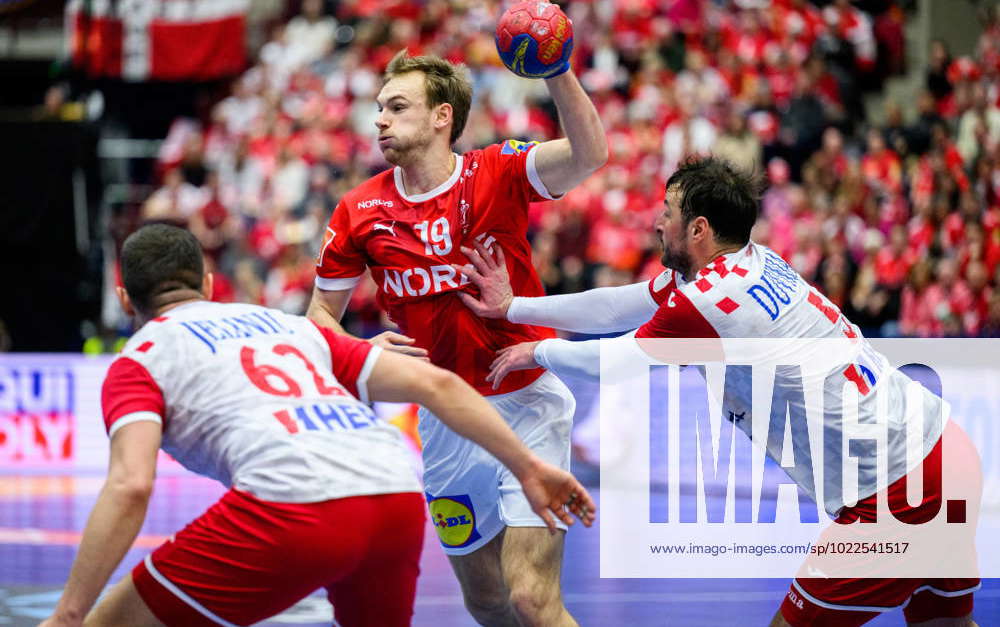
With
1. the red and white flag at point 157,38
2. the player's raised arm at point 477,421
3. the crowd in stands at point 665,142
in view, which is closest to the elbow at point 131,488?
the player's raised arm at point 477,421

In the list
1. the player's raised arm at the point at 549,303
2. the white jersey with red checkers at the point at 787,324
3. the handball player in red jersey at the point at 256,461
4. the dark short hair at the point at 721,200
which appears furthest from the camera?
the player's raised arm at the point at 549,303

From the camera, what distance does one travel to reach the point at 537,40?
514 centimetres

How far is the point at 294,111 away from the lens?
18.7 metres

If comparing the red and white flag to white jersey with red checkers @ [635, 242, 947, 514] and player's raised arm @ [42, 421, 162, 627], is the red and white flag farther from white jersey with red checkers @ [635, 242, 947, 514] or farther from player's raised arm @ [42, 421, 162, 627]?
player's raised arm @ [42, 421, 162, 627]

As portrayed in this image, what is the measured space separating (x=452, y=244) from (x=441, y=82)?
736 mm

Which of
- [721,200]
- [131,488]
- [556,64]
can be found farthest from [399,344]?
[131,488]

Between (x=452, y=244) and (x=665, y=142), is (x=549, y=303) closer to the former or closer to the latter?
(x=452, y=244)

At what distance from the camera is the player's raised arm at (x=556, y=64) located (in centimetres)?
516

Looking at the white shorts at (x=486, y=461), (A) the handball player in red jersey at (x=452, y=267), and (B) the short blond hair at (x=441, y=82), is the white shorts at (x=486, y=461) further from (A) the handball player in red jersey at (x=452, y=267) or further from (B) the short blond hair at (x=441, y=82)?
(B) the short blond hair at (x=441, y=82)

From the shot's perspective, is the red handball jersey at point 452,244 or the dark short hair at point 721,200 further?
the red handball jersey at point 452,244

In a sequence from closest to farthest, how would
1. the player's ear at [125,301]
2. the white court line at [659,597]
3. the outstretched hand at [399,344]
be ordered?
the player's ear at [125,301] < the outstretched hand at [399,344] < the white court line at [659,597]

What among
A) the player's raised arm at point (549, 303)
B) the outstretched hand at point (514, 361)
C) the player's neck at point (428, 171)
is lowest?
the outstretched hand at point (514, 361)

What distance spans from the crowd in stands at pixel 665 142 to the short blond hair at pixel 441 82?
752 centimetres

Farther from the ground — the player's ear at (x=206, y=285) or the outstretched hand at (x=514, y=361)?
the player's ear at (x=206, y=285)
